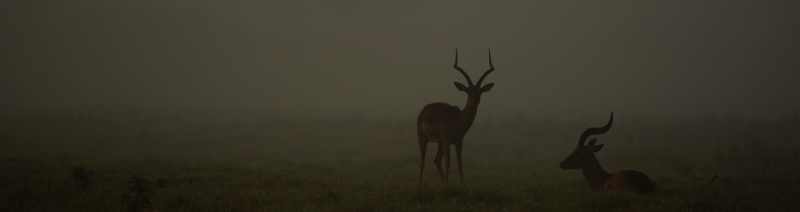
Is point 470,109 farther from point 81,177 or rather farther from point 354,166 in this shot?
point 81,177

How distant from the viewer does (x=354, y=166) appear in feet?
59.9

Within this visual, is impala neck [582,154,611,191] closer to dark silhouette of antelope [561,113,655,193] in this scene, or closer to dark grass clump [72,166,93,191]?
dark silhouette of antelope [561,113,655,193]

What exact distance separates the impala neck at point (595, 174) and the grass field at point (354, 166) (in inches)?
22.4

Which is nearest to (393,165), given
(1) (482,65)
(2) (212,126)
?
(2) (212,126)

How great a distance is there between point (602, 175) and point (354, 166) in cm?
895

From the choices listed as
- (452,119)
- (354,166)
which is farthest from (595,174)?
(354,166)

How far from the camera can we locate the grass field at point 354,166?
30.8 ft

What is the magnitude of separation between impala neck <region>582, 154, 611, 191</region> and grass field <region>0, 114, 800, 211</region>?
568 mm

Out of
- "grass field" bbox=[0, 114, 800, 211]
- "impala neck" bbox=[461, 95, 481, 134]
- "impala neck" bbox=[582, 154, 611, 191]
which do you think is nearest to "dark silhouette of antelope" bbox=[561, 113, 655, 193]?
"impala neck" bbox=[582, 154, 611, 191]

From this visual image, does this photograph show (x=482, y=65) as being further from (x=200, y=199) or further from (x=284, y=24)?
(x=200, y=199)

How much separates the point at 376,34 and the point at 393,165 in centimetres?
13350

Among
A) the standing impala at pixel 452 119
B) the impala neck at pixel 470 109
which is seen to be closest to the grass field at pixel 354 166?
the standing impala at pixel 452 119

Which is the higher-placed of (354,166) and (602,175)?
(602,175)

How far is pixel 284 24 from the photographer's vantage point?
154625mm
